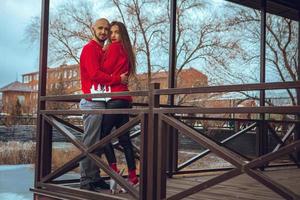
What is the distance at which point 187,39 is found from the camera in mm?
14047

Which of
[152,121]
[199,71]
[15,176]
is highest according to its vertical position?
[199,71]

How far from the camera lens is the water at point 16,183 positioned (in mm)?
8164

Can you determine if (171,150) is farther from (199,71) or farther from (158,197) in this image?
(199,71)

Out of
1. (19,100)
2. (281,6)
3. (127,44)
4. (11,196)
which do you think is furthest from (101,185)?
(19,100)

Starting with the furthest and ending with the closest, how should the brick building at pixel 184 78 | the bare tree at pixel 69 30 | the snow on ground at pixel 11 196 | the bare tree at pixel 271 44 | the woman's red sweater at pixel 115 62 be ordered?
the bare tree at pixel 69 30, the brick building at pixel 184 78, the bare tree at pixel 271 44, the snow on ground at pixel 11 196, the woman's red sweater at pixel 115 62

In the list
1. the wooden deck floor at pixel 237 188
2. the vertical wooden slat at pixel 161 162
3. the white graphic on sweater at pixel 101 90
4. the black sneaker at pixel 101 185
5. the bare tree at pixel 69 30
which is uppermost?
the bare tree at pixel 69 30

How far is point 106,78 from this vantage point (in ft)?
11.7

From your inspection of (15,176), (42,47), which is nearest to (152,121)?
(42,47)

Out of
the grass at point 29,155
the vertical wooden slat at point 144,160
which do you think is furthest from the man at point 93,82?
the grass at point 29,155

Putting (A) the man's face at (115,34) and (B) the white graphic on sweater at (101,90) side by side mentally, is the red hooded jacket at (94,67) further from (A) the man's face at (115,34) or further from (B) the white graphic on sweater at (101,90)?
(A) the man's face at (115,34)

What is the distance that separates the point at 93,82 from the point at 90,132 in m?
0.40

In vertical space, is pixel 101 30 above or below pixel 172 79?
above

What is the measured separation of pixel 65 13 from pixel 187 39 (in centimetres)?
389

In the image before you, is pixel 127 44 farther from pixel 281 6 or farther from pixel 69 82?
pixel 69 82
